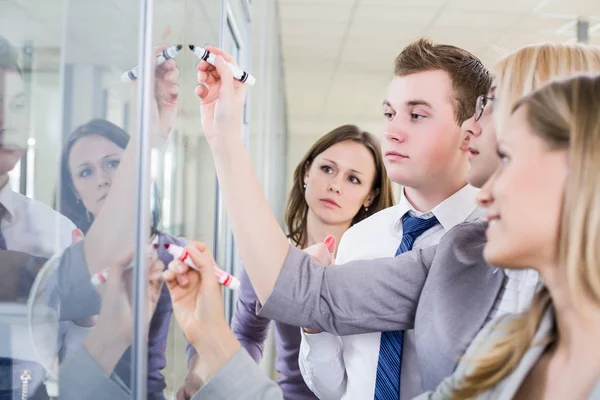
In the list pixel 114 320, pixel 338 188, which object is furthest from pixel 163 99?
pixel 338 188

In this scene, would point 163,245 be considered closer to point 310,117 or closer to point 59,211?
point 59,211

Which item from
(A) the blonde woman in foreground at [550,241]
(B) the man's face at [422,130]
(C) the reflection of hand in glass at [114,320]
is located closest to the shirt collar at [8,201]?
(C) the reflection of hand in glass at [114,320]

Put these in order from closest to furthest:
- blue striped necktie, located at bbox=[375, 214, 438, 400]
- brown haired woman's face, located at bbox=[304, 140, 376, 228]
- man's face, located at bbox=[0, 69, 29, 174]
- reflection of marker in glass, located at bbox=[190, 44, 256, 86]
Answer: man's face, located at bbox=[0, 69, 29, 174] → reflection of marker in glass, located at bbox=[190, 44, 256, 86] → blue striped necktie, located at bbox=[375, 214, 438, 400] → brown haired woman's face, located at bbox=[304, 140, 376, 228]

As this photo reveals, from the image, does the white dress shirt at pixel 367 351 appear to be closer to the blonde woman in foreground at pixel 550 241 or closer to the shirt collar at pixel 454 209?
the shirt collar at pixel 454 209

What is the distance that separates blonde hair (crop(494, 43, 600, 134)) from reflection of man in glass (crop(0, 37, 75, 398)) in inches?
22.1

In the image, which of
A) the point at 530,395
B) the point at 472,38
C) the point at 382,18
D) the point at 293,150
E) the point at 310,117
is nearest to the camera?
the point at 530,395

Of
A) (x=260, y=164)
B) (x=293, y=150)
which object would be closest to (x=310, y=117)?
(x=293, y=150)

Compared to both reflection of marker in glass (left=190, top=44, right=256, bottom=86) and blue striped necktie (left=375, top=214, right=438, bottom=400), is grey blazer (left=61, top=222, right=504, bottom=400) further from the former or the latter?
reflection of marker in glass (left=190, top=44, right=256, bottom=86)

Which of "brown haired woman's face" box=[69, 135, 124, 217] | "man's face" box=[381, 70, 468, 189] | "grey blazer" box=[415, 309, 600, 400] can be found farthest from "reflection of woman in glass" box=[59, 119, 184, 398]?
"man's face" box=[381, 70, 468, 189]

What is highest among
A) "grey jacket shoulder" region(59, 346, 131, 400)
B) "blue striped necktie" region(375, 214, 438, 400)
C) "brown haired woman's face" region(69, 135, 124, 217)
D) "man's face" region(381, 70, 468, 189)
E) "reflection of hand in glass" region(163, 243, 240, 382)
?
"man's face" region(381, 70, 468, 189)

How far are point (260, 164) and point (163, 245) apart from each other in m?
1.68

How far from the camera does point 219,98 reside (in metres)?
0.82

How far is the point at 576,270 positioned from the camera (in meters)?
0.66

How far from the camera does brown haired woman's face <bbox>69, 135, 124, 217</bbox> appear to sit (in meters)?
0.64
